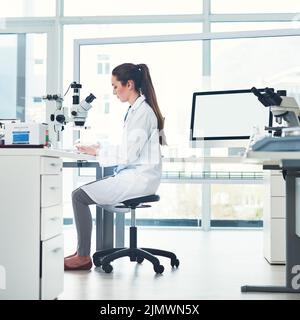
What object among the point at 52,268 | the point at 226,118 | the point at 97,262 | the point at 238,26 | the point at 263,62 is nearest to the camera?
the point at 52,268

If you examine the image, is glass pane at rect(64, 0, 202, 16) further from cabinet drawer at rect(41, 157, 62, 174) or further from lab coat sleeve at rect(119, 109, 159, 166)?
cabinet drawer at rect(41, 157, 62, 174)

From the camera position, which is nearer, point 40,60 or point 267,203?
point 267,203

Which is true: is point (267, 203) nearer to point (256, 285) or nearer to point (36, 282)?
point (256, 285)

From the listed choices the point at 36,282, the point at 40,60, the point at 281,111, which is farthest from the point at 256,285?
the point at 40,60

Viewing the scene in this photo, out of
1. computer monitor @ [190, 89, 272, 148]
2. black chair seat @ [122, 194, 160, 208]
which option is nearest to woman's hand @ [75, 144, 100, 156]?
black chair seat @ [122, 194, 160, 208]

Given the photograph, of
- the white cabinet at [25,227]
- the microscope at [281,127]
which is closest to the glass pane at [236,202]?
the microscope at [281,127]

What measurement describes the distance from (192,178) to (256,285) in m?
2.29

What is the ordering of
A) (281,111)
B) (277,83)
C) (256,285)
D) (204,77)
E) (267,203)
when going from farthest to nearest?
1. (204,77)
2. (277,83)
3. (267,203)
4. (256,285)
5. (281,111)

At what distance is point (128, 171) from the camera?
2.95 metres

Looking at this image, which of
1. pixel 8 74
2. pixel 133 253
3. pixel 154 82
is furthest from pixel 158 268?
pixel 8 74

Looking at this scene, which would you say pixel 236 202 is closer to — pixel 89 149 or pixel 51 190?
pixel 89 149

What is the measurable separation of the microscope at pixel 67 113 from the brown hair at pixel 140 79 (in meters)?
0.22

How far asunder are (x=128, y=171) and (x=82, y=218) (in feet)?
1.22

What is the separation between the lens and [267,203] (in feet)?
11.0
